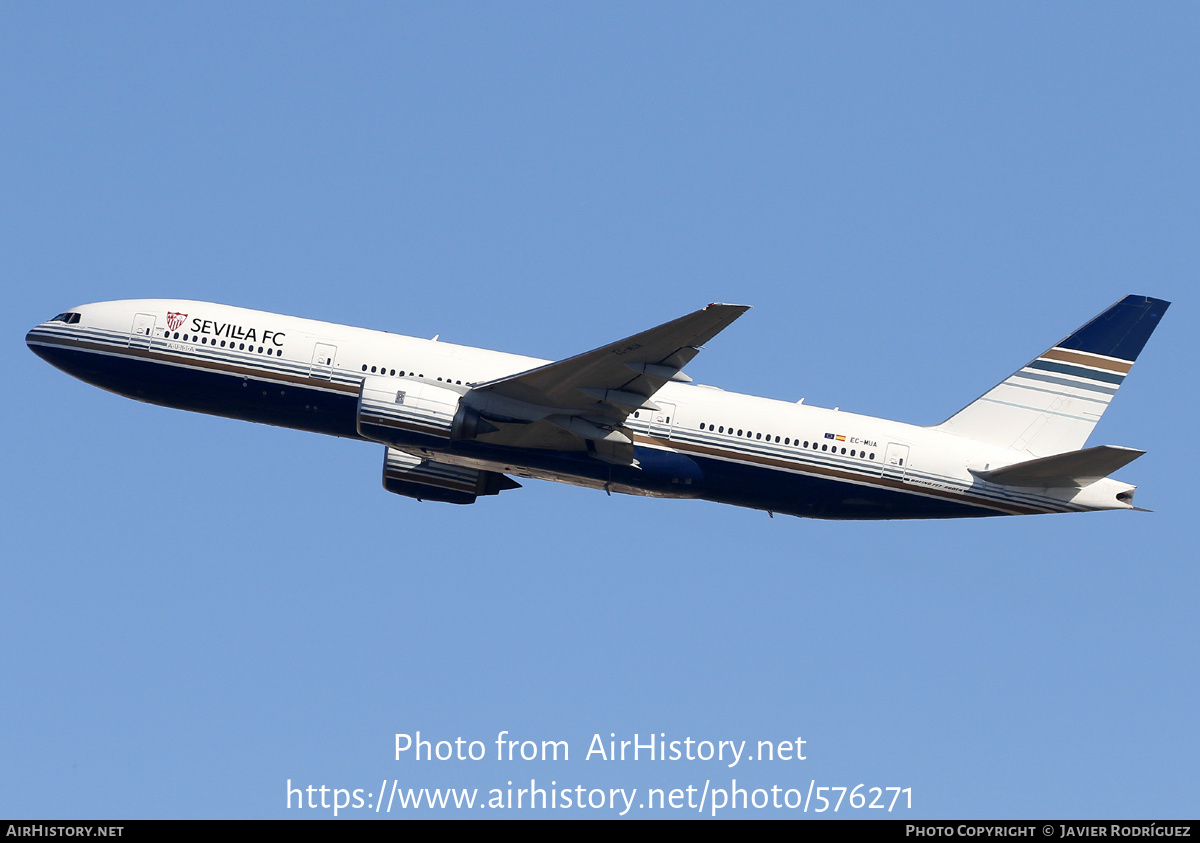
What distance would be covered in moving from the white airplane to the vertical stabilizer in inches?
11.5

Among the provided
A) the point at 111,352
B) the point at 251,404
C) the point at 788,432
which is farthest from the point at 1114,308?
the point at 111,352

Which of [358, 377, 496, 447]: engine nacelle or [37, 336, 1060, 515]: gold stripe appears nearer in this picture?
[358, 377, 496, 447]: engine nacelle

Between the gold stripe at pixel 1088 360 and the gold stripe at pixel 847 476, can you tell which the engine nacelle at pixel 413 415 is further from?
the gold stripe at pixel 1088 360

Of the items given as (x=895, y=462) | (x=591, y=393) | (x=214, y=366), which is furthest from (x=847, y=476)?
(x=214, y=366)

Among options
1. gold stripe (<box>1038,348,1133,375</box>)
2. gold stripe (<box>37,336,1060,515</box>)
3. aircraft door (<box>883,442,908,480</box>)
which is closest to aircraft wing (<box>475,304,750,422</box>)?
gold stripe (<box>37,336,1060,515</box>)

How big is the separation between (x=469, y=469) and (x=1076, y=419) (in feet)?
62.3

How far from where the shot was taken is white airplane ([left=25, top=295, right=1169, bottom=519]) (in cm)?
3706

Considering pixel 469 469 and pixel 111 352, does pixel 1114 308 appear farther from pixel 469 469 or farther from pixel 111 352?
pixel 111 352

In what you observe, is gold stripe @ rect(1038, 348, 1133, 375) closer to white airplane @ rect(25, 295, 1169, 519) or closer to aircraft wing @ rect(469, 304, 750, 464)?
white airplane @ rect(25, 295, 1169, 519)

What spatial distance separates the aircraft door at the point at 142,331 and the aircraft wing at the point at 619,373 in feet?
34.3

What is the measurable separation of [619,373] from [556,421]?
2.43m

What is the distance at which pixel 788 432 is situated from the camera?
3869cm
